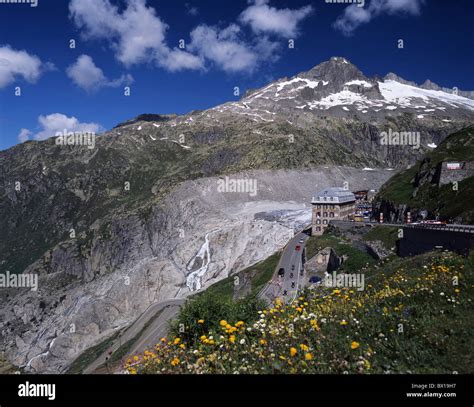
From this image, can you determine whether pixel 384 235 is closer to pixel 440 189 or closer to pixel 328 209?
pixel 440 189

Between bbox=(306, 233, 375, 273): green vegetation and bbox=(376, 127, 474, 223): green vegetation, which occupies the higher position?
bbox=(376, 127, 474, 223): green vegetation

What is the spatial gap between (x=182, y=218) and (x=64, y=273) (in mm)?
69611

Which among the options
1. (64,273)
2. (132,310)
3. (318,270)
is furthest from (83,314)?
(64,273)

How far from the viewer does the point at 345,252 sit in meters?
44.8

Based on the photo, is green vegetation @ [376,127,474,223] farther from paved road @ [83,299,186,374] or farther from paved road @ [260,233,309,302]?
paved road @ [83,299,186,374]

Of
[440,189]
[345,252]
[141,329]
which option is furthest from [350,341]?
[440,189]

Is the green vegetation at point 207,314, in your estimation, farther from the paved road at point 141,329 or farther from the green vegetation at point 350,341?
the paved road at point 141,329

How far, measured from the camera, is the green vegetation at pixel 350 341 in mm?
6160

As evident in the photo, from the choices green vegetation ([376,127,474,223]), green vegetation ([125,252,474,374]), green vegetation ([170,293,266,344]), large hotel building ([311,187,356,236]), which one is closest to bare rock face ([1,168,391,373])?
large hotel building ([311,187,356,236])

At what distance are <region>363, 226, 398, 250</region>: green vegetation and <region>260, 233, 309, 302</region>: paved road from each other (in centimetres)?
1001

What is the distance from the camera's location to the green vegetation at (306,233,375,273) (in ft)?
129

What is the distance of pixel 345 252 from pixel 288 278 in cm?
870

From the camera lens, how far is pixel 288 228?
311 feet
